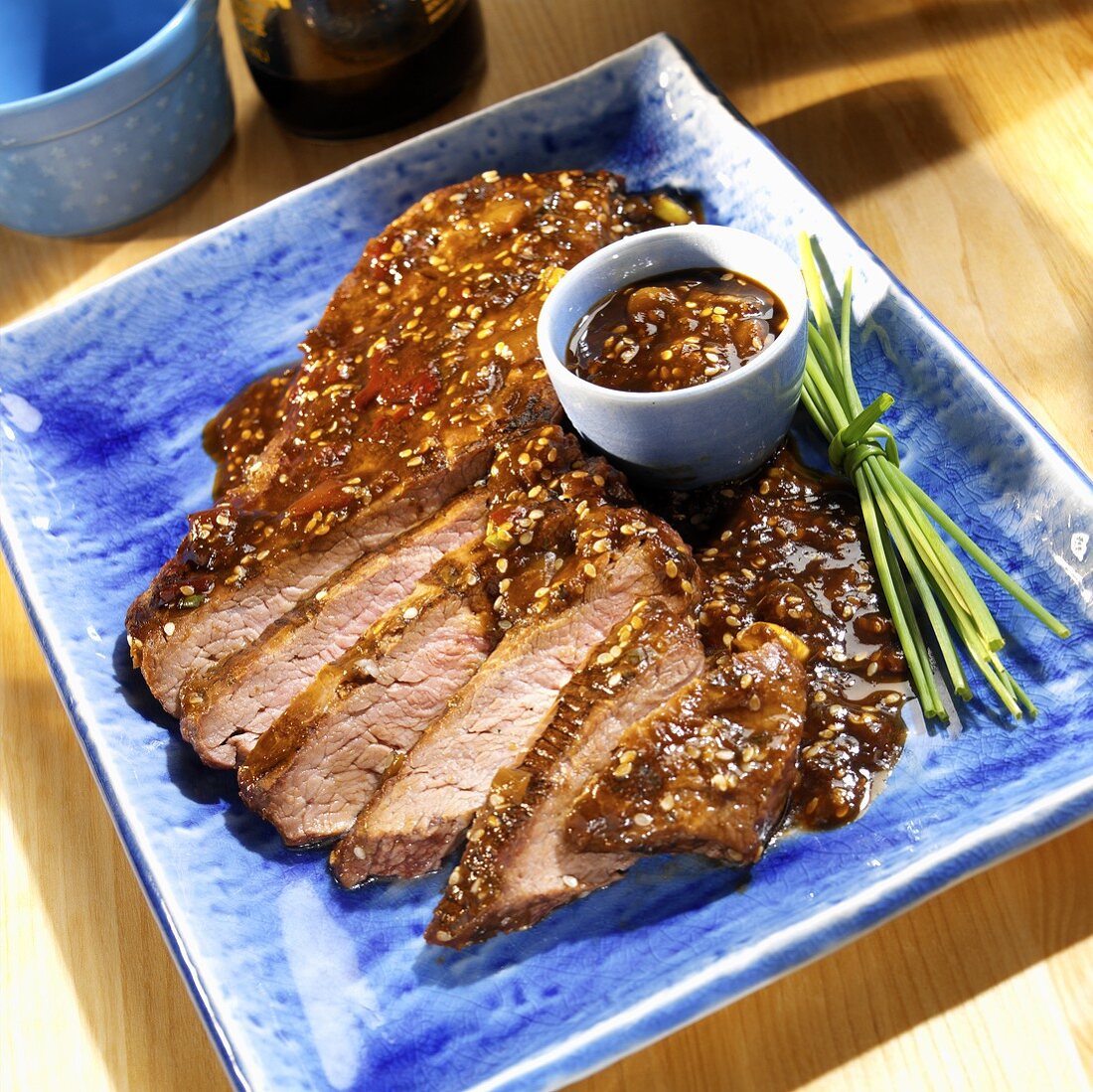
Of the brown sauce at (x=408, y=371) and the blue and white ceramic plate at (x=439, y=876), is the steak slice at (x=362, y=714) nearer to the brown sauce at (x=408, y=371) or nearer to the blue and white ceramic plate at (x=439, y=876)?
the blue and white ceramic plate at (x=439, y=876)

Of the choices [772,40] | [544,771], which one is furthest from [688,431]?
[772,40]

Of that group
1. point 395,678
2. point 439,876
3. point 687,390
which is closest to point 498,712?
point 395,678

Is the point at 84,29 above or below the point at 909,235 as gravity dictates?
above

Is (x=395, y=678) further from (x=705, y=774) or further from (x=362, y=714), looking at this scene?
(x=705, y=774)

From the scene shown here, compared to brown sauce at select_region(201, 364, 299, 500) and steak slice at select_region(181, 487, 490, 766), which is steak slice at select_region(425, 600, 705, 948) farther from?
brown sauce at select_region(201, 364, 299, 500)

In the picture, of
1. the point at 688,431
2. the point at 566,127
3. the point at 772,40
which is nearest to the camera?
the point at 688,431

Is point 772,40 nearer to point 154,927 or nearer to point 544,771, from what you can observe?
point 544,771
